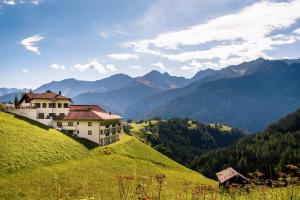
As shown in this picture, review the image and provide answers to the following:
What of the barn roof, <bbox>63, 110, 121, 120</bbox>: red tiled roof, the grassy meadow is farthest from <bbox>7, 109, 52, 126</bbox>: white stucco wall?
the barn roof

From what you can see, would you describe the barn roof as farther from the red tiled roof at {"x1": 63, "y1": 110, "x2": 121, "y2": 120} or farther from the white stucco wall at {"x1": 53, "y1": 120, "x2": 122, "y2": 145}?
the red tiled roof at {"x1": 63, "y1": 110, "x2": 121, "y2": 120}

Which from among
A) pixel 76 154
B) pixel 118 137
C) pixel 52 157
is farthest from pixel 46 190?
pixel 118 137

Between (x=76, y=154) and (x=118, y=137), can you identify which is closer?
(x=76, y=154)

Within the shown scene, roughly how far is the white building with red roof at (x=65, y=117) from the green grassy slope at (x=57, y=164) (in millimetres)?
5940

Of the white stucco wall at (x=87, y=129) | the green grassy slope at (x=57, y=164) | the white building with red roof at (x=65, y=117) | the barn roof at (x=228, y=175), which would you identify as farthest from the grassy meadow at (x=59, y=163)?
the white building with red roof at (x=65, y=117)

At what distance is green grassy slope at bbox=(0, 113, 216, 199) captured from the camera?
2365 inches

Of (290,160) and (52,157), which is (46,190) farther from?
(290,160)

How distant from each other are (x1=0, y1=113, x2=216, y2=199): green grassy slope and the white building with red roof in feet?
19.5

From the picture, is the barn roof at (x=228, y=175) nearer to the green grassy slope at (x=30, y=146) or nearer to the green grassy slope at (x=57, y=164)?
the green grassy slope at (x=57, y=164)

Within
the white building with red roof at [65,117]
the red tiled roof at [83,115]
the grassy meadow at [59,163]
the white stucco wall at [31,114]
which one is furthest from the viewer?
the red tiled roof at [83,115]

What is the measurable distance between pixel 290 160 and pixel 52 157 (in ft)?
457

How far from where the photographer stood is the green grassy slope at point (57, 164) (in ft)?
197

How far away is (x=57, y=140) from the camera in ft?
295

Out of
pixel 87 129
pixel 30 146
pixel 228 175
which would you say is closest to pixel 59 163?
pixel 30 146
